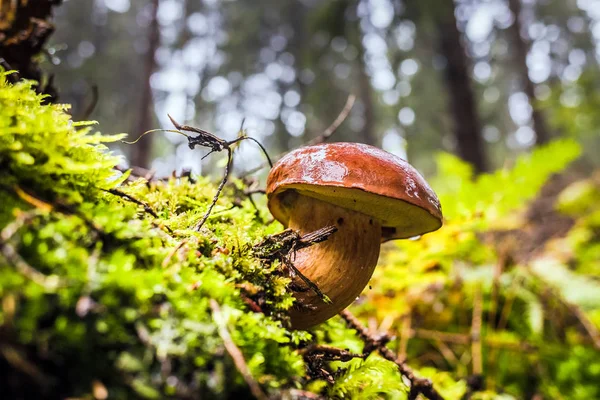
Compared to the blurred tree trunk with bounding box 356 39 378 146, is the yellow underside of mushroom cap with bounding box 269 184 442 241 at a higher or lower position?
lower

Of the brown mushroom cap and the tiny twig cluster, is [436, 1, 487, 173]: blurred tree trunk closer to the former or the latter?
the brown mushroom cap

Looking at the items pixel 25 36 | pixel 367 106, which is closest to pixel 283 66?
pixel 367 106

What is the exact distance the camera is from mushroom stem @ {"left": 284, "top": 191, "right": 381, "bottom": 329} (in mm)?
1085

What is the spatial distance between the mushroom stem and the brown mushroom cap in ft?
0.14

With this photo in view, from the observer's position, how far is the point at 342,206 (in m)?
1.19

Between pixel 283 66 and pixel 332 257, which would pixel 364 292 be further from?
pixel 283 66

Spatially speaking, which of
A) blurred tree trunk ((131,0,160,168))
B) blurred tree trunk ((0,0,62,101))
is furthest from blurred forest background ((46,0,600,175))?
blurred tree trunk ((0,0,62,101))

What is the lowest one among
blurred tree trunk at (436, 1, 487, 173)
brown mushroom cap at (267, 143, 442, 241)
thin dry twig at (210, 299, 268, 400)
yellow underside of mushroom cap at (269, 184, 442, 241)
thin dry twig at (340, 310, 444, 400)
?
thin dry twig at (340, 310, 444, 400)

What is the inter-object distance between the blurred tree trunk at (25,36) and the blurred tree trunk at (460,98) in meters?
5.05

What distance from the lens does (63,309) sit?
0.58 meters

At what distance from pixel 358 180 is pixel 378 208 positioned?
0.21 metres

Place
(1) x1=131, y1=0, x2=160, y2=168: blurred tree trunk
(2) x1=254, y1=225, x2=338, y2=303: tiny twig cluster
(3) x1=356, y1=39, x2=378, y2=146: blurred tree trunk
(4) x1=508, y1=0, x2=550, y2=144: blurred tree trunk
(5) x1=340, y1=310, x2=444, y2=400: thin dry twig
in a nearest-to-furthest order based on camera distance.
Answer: (2) x1=254, y1=225, x2=338, y2=303: tiny twig cluster, (5) x1=340, y1=310, x2=444, y2=400: thin dry twig, (1) x1=131, y1=0, x2=160, y2=168: blurred tree trunk, (4) x1=508, y1=0, x2=550, y2=144: blurred tree trunk, (3) x1=356, y1=39, x2=378, y2=146: blurred tree trunk

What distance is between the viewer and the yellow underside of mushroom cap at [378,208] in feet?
3.51

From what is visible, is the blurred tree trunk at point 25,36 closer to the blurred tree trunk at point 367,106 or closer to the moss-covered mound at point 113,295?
the moss-covered mound at point 113,295
